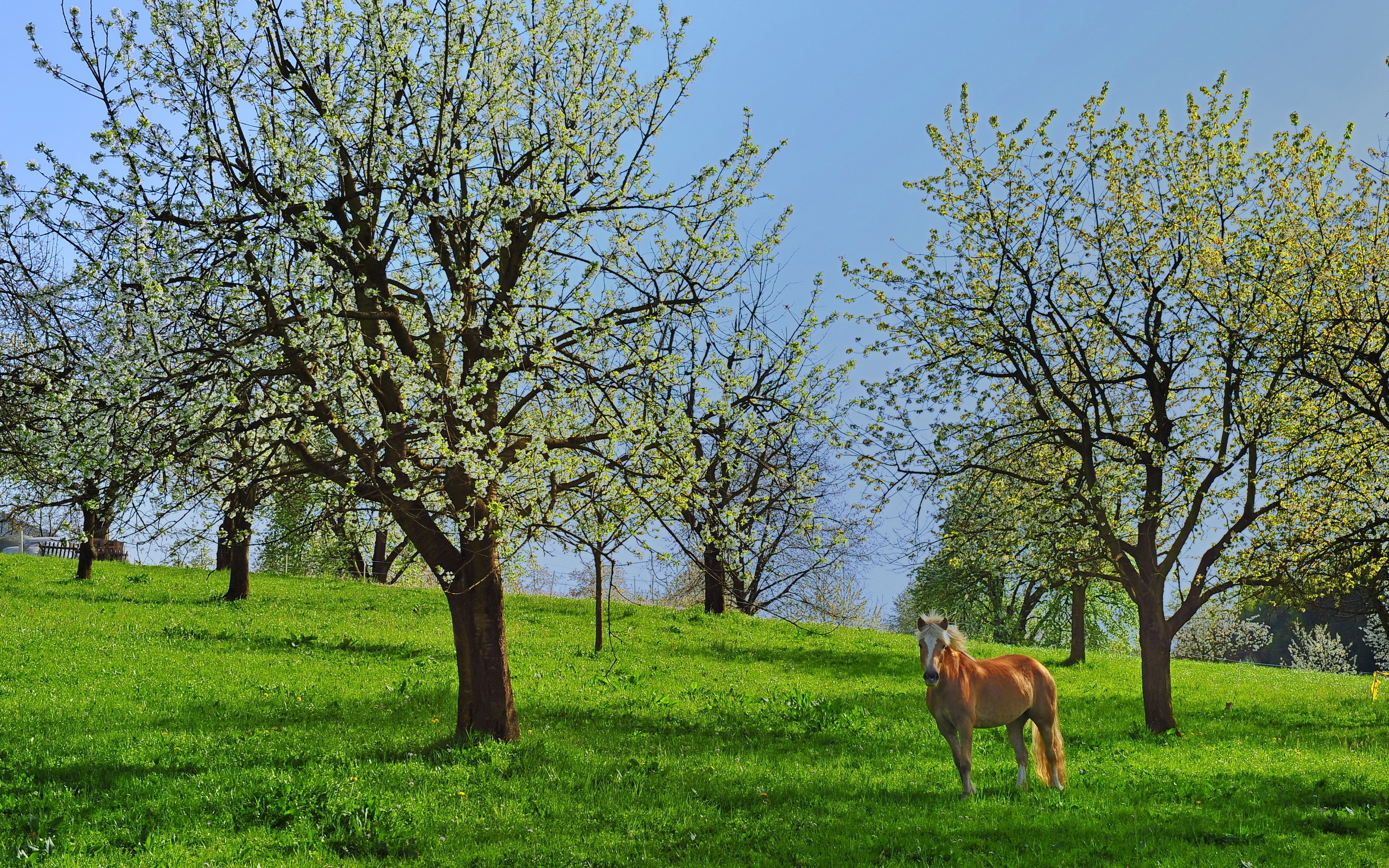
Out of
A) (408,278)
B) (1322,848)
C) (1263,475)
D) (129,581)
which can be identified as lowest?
(1322,848)

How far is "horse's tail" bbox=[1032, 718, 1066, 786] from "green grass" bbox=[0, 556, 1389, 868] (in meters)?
0.54

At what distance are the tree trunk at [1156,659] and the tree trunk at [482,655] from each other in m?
13.4

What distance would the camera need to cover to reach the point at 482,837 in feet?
34.6

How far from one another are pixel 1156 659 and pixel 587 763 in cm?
1296

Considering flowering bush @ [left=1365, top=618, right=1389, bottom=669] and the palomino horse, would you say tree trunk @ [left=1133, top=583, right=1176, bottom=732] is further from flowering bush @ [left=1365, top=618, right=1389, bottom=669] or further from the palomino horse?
flowering bush @ [left=1365, top=618, right=1389, bottom=669]

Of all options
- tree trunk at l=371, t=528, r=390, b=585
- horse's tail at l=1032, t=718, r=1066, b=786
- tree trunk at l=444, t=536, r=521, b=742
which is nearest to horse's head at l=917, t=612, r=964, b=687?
horse's tail at l=1032, t=718, r=1066, b=786

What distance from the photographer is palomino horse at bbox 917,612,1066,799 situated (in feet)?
40.1

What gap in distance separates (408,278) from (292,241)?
1.86 meters

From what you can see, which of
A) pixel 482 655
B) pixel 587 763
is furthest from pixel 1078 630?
pixel 482 655

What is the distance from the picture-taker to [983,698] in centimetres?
1258

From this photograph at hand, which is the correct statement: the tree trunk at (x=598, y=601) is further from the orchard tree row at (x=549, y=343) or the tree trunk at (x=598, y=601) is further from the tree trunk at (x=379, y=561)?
the tree trunk at (x=379, y=561)

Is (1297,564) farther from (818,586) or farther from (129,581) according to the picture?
(129,581)

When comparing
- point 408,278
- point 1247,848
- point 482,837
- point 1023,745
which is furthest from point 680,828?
point 408,278

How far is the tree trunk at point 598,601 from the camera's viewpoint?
1387 centimetres
